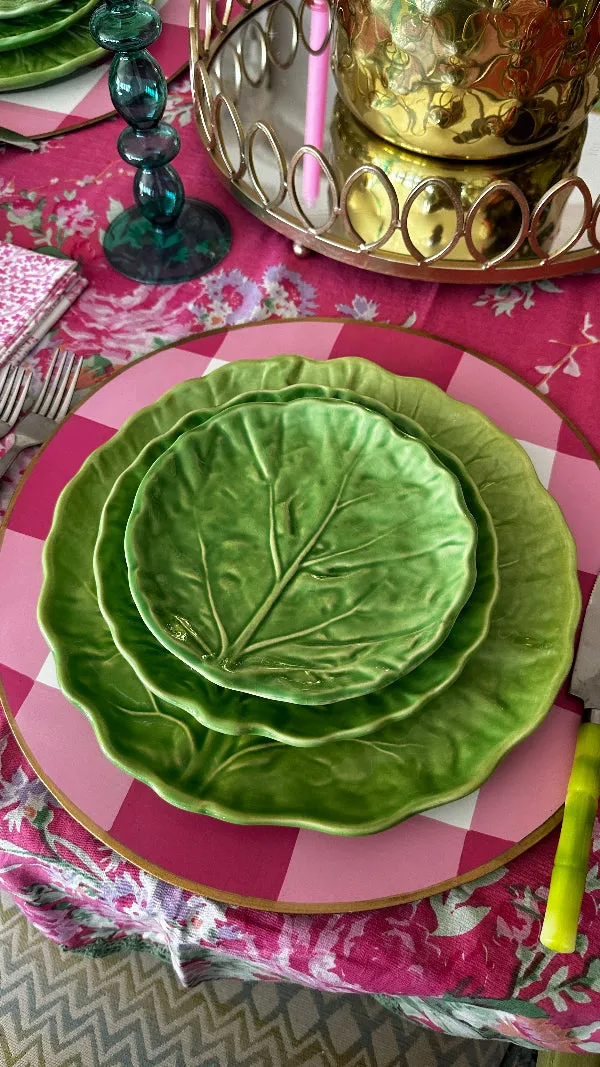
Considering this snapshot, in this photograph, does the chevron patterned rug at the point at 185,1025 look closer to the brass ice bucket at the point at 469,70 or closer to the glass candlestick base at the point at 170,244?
the glass candlestick base at the point at 170,244

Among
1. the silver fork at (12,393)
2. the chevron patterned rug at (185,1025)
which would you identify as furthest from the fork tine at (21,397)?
the chevron patterned rug at (185,1025)

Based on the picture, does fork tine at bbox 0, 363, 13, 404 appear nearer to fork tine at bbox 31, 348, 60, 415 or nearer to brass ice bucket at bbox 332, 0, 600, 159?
fork tine at bbox 31, 348, 60, 415

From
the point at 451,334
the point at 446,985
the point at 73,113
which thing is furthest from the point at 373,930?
the point at 73,113

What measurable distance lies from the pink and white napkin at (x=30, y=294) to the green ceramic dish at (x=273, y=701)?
21cm

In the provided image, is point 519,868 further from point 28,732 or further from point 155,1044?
point 155,1044

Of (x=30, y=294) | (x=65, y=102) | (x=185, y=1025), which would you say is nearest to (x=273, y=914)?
(x=30, y=294)

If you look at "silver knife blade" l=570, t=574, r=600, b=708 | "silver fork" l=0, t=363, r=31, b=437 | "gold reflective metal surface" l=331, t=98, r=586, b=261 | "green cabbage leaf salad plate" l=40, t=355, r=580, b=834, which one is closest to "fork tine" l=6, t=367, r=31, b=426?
"silver fork" l=0, t=363, r=31, b=437

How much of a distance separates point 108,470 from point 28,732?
0.44 ft

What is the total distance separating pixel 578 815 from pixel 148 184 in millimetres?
484

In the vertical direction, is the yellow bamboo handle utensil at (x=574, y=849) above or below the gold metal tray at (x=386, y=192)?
below

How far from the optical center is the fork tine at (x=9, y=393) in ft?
1.59

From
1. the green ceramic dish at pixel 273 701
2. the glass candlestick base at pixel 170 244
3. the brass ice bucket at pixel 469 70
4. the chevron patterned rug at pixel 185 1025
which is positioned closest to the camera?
the green ceramic dish at pixel 273 701

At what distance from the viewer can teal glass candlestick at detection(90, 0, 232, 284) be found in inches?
18.6

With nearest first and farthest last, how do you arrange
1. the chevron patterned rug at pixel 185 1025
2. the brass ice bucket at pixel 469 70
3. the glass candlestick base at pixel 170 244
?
the brass ice bucket at pixel 469 70
the glass candlestick base at pixel 170 244
the chevron patterned rug at pixel 185 1025
